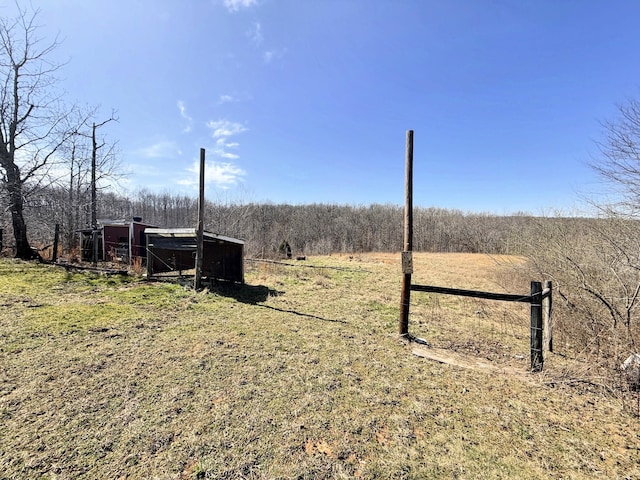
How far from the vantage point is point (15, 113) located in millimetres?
11492

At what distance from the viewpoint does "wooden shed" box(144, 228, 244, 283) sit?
27.6ft

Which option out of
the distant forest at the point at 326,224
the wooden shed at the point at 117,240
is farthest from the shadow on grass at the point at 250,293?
the distant forest at the point at 326,224

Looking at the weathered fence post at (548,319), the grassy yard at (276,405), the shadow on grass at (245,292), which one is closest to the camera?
the grassy yard at (276,405)

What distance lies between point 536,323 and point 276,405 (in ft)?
10.7

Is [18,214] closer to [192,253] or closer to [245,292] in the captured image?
[192,253]

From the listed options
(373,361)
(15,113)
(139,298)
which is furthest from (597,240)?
(15,113)

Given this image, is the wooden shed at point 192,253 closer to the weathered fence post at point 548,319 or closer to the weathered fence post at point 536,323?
the weathered fence post at point 536,323

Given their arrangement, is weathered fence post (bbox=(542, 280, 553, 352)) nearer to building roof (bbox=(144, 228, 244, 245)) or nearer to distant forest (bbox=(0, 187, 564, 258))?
building roof (bbox=(144, 228, 244, 245))

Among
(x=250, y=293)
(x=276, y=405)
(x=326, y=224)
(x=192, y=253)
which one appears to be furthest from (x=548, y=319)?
(x=326, y=224)

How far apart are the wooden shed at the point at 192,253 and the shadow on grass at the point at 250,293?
0.52m

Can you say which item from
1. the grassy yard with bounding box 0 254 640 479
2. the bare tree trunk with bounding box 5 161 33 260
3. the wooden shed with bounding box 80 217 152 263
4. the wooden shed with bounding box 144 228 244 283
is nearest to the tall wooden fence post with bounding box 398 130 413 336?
the grassy yard with bounding box 0 254 640 479

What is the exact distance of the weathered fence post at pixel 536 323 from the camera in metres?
3.48

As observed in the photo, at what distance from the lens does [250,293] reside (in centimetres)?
803

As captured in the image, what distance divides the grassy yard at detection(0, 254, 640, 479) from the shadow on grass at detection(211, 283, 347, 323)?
0.94 m
